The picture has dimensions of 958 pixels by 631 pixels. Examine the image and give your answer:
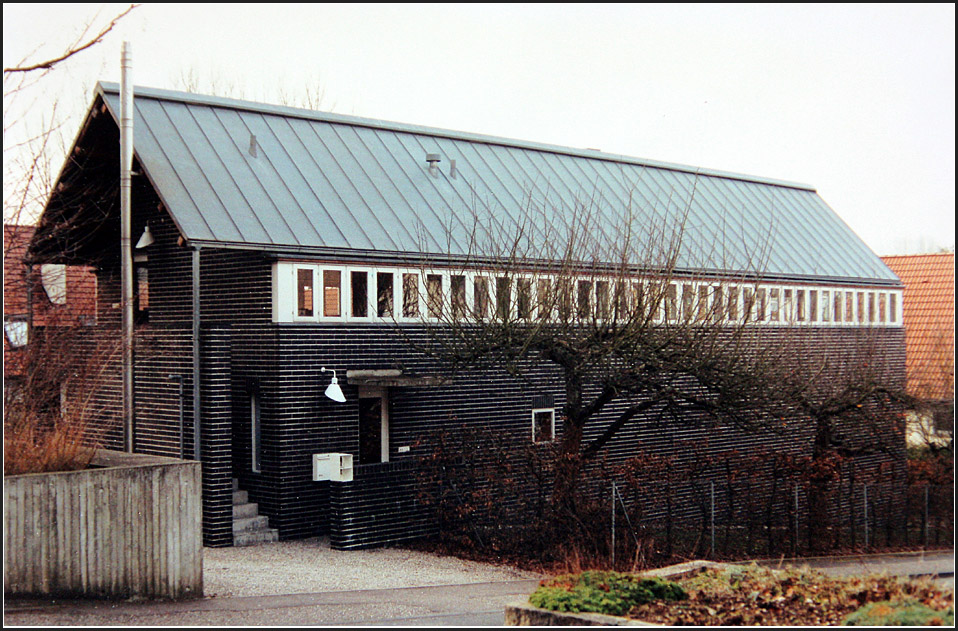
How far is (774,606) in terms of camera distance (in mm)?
10539

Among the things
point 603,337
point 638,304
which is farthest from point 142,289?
point 638,304

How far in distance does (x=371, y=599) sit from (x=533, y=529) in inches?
173

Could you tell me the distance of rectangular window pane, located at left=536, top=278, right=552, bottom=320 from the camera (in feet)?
54.9

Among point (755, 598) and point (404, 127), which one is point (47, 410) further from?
point (755, 598)

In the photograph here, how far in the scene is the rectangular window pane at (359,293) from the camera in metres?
18.7

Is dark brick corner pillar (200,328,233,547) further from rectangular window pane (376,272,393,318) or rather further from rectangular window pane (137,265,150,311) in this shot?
rectangular window pane (137,265,150,311)

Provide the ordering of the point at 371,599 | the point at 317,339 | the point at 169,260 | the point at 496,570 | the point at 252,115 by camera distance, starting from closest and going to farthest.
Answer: the point at 371,599, the point at 496,570, the point at 317,339, the point at 169,260, the point at 252,115

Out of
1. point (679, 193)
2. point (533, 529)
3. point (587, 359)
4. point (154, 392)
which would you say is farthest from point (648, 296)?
point (679, 193)

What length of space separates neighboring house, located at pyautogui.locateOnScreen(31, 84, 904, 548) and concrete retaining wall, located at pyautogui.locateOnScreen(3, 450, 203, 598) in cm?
418

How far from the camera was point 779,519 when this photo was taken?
19297 mm

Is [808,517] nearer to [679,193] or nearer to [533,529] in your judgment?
[533,529]

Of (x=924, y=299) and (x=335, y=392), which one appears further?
(x=924, y=299)

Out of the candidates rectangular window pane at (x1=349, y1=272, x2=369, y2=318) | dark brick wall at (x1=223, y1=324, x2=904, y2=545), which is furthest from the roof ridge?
dark brick wall at (x1=223, y1=324, x2=904, y2=545)

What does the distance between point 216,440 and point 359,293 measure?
363 centimetres
